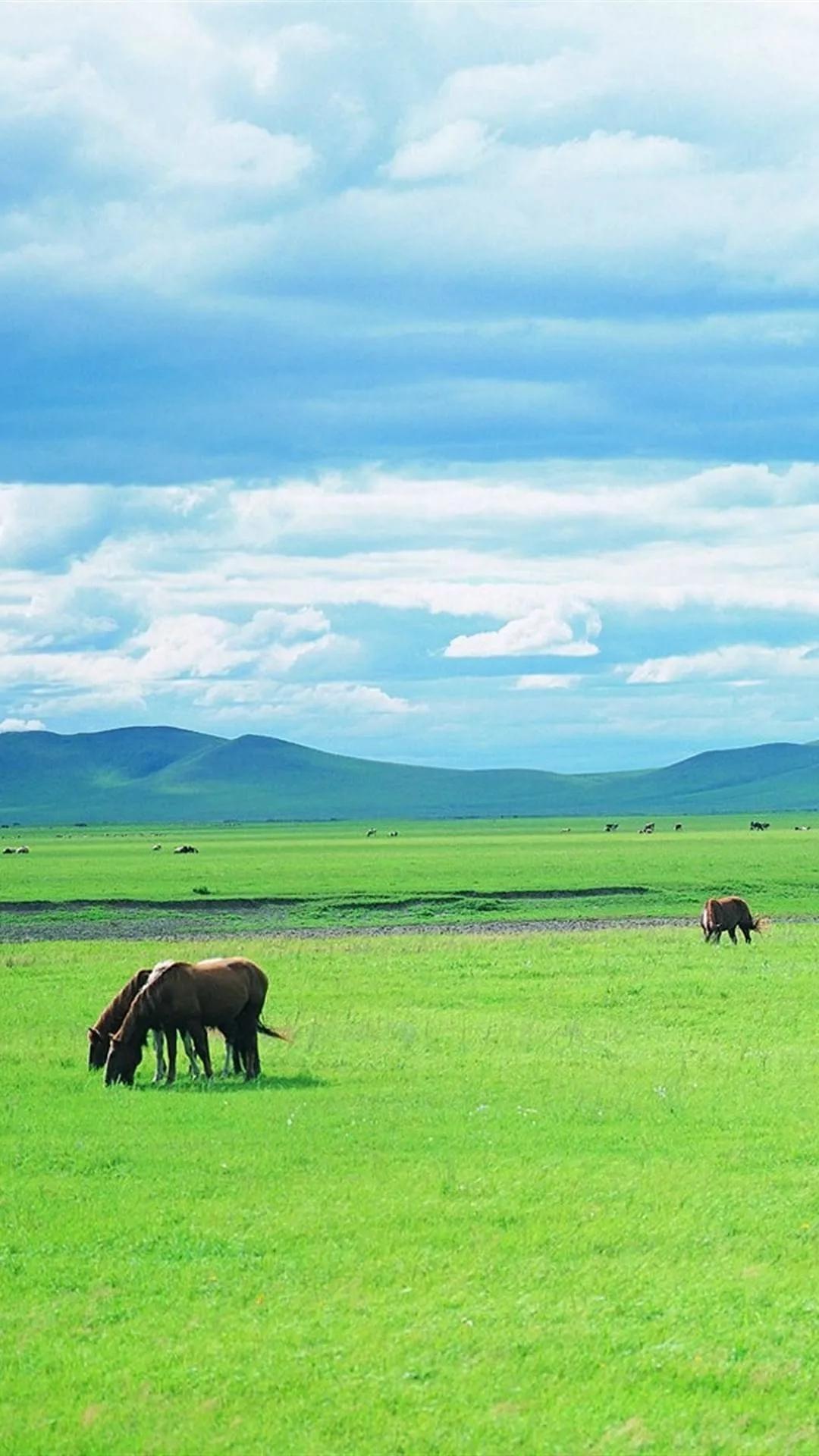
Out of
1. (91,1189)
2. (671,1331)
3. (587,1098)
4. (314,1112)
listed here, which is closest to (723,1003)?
(587,1098)

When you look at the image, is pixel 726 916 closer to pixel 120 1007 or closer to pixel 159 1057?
pixel 120 1007

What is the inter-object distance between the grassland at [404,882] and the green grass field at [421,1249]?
114 ft

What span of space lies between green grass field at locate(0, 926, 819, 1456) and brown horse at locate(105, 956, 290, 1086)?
2.10 feet

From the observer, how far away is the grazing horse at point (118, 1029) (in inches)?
915

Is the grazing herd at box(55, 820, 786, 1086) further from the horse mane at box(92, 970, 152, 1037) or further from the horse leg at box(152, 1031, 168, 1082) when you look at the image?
the horse mane at box(92, 970, 152, 1037)

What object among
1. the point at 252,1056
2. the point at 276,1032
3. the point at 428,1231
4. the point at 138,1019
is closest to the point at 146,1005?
the point at 138,1019

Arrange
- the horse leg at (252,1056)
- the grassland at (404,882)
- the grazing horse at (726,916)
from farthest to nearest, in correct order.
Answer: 1. the grassland at (404,882)
2. the grazing horse at (726,916)
3. the horse leg at (252,1056)

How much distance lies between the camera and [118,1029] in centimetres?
2428

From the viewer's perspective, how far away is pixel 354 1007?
1222 inches

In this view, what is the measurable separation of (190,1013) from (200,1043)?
50 centimetres

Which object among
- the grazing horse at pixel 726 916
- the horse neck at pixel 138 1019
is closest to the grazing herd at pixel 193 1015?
the horse neck at pixel 138 1019

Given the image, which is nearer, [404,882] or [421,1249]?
[421,1249]

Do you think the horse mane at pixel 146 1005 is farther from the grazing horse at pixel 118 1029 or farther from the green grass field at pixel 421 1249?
the green grass field at pixel 421 1249

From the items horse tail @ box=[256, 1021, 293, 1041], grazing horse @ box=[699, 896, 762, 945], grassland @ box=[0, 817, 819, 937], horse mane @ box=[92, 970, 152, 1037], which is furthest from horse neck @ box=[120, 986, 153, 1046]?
grassland @ box=[0, 817, 819, 937]
